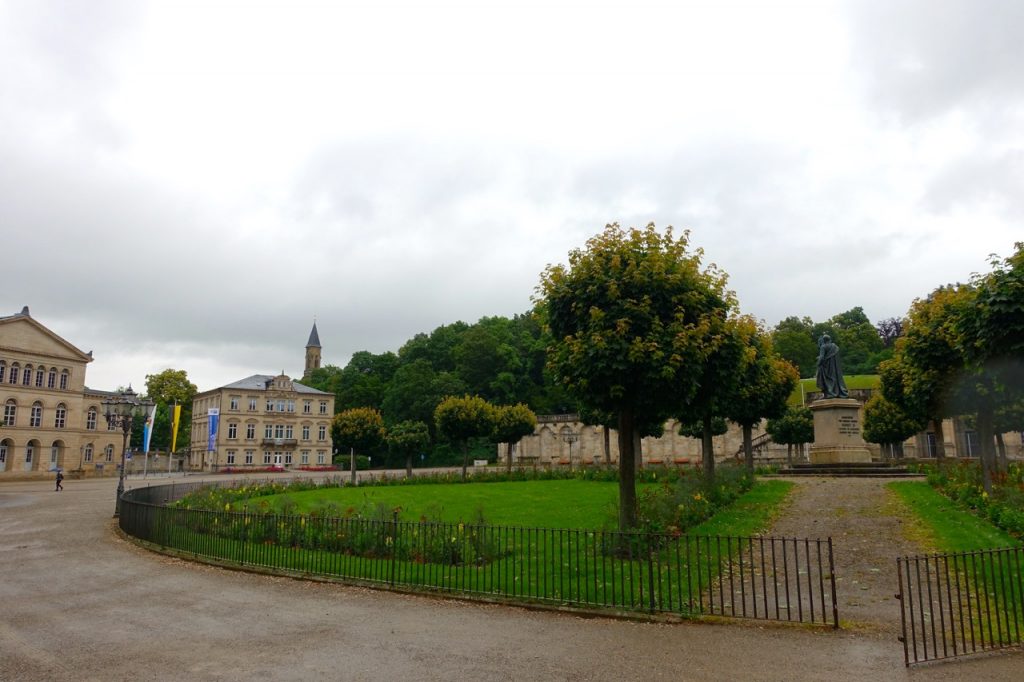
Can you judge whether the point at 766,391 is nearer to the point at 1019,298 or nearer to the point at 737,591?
the point at 1019,298

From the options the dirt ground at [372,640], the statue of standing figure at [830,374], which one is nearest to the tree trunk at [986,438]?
the dirt ground at [372,640]

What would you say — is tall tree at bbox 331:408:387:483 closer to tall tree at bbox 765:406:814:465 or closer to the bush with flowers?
tall tree at bbox 765:406:814:465

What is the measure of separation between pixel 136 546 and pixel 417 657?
12679mm

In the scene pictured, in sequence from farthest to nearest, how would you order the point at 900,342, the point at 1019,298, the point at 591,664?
1. the point at 900,342
2. the point at 1019,298
3. the point at 591,664

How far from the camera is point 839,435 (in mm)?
30094

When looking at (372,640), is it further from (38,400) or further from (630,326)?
(38,400)

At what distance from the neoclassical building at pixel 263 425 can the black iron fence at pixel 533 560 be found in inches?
2474

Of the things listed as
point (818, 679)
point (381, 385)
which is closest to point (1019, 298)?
point (818, 679)

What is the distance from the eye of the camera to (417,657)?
797cm

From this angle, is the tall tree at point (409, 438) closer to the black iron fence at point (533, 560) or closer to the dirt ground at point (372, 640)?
the black iron fence at point (533, 560)

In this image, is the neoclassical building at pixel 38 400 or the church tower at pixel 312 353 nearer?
the neoclassical building at pixel 38 400

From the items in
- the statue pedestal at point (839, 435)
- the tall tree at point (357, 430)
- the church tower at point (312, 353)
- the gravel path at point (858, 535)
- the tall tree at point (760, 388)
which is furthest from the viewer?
the church tower at point (312, 353)

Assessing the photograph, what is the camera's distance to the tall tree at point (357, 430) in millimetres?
42281

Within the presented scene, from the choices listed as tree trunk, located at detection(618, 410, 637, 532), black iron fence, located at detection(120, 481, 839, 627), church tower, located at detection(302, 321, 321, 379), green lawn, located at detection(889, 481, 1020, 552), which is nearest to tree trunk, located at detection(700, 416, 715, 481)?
green lawn, located at detection(889, 481, 1020, 552)
